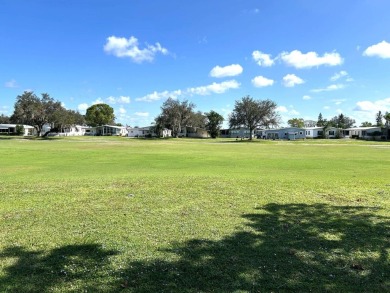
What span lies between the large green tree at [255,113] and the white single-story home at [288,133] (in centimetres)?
2170

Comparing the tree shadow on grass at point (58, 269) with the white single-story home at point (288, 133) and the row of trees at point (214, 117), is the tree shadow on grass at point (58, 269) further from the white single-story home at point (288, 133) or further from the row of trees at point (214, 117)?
the white single-story home at point (288, 133)

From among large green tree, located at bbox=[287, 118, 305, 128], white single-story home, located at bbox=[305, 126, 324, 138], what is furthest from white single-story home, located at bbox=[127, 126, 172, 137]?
A: large green tree, located at bbox=[287, 118, 305, 128]

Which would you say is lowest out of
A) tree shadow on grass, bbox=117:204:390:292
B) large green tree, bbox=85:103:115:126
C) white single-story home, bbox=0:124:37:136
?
tree shadow on grass, bbox=117:204:390:292

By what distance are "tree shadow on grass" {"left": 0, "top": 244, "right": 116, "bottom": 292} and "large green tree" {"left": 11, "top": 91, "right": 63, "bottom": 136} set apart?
85.1 metres

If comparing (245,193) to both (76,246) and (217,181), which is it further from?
(76,246)

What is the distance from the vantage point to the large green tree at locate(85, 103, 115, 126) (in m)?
141

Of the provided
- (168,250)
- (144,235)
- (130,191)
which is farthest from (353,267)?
(130,191)

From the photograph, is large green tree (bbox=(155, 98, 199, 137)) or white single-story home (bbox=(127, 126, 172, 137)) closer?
large green tree (bbox=(155, 98, 199, 137))

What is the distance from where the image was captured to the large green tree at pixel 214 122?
11362cm

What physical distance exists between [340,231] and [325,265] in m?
1.90

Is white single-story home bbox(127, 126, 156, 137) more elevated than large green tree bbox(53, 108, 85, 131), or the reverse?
large green tree bbox(53, 108, 85, 131)

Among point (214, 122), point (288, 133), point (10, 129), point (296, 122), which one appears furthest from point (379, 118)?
point (10, 129)

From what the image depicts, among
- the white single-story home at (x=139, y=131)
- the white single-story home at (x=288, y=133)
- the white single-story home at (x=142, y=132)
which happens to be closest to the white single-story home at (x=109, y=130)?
the white single-story home at (x=142, y=132)

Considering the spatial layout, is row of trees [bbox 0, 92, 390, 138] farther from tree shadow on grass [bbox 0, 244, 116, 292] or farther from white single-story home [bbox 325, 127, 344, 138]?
tree shadow on grass [bbox 0, 244, 116, 292]
